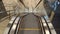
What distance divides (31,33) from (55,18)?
1.60m

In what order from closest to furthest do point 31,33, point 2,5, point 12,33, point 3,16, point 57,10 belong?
point 12,33, point 31,33, point 57,10, point 3,16, point 2,5

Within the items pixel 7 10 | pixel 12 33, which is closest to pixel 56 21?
pixel 12 33

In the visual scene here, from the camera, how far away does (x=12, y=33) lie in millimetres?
2232

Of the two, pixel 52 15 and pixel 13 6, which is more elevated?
pixel 13 6

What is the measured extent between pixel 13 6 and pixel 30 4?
2.60ft

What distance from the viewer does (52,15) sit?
3.63m

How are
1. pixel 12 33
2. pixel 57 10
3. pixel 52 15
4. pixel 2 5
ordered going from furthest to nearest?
1. pixel 2 5
2. pixel 57 10
3. pixel 52 15
4. pixel 12 33

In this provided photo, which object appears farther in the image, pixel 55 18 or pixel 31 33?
pixel 55 18

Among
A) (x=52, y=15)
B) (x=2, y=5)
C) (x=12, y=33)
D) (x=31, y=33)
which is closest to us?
(x=12, y=33)

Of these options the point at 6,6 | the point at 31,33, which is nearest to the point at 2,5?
the point at 6,6

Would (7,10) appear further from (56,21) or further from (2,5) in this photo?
(56,21)

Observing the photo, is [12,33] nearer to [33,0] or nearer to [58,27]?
[58,27]

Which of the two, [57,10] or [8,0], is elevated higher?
[8,0]

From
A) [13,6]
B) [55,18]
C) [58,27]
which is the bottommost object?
[58,27]
